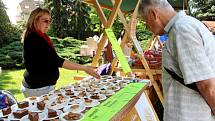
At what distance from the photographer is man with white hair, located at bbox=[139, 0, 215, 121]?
142 cm

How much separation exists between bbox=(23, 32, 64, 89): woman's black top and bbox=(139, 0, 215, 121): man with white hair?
1.24 metres

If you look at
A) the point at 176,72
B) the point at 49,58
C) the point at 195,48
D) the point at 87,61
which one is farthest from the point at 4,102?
the point at 87,61

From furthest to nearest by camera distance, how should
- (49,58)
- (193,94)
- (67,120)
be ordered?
(49,58) < (67,120) < (193,94)

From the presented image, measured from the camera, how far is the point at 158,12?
5.09ft

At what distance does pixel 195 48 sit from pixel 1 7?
55.2 feet

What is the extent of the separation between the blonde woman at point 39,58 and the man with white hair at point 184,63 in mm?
1246

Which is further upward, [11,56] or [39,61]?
[39,61]

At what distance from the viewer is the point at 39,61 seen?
2.64 meters

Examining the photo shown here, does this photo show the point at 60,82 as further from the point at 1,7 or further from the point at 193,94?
the point at 1,7

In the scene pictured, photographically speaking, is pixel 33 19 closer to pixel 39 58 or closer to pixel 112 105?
pixel 39 58

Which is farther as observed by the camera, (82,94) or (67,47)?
(67,47)

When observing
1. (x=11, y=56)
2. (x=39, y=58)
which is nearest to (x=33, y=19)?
(x=39, y=58)

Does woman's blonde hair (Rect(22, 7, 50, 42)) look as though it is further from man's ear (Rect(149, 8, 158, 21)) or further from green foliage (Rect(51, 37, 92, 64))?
green foliage (Rect(51, 37, 92, 64))

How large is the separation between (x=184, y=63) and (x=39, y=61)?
152 centimetres
